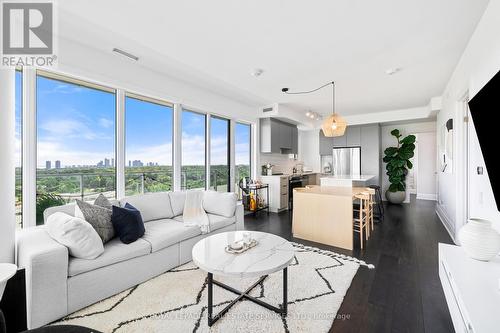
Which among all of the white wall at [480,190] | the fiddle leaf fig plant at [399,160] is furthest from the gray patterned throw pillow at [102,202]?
the fiddle leaf fig plant at [399,160]

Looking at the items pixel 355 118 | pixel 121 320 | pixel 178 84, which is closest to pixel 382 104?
pixel 355 118

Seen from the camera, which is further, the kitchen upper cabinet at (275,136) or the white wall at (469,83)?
the kitchen upper cabinet at (275,136)

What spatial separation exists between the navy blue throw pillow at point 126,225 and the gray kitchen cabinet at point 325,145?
20.0ft

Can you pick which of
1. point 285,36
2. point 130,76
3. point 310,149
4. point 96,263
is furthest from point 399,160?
point 96,263

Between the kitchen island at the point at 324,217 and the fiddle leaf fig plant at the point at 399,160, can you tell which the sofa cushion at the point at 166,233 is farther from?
the fiddle leaf fig plant at the point at 399,160

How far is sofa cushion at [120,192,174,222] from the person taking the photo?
9.07 ft

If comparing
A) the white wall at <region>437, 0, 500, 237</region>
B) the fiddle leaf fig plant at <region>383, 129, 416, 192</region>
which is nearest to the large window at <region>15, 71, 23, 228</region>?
the white wall at <region>437, 0, 500, 237</region>

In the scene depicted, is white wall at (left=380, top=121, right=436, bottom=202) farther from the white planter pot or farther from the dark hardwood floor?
the white planter pot

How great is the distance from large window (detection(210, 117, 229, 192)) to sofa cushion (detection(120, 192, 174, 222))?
1.48m

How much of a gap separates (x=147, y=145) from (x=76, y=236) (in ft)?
6.33

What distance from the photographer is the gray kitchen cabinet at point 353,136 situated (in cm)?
641

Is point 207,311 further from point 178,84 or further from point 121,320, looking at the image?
point 178,84

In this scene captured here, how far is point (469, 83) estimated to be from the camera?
8.14ft

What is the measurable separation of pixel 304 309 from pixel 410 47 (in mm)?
3149
